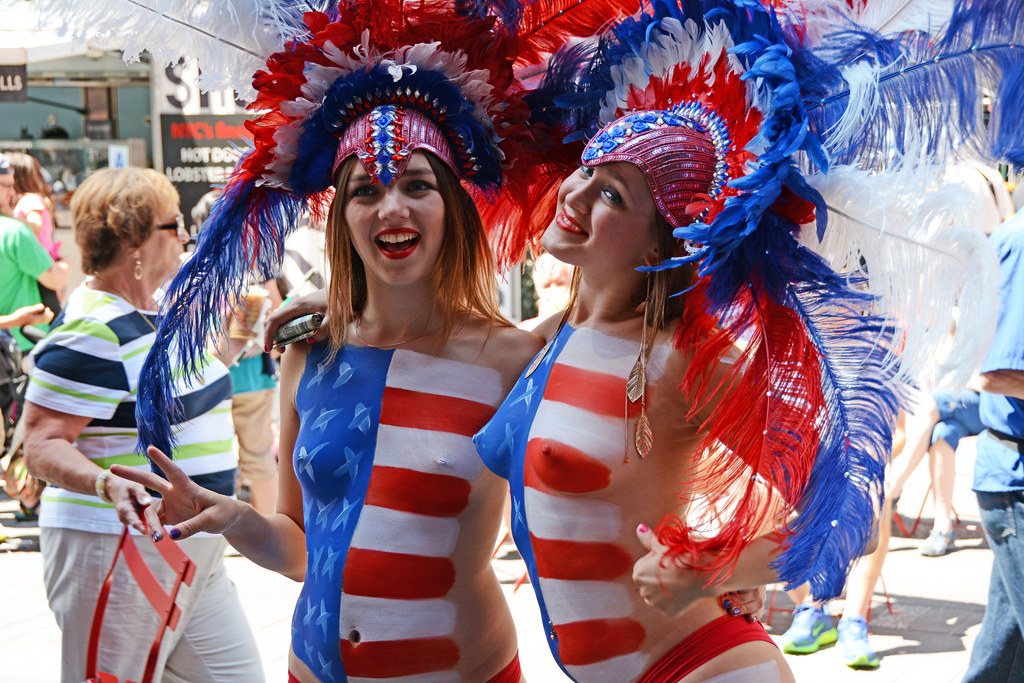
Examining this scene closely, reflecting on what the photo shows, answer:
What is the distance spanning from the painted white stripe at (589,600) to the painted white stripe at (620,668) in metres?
0.08

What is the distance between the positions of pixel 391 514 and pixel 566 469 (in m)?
0.43

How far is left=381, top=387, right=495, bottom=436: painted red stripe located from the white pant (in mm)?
1073

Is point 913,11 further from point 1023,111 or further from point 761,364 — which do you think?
point 761,364

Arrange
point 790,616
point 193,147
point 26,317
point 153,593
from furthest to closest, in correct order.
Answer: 1. point 193,147
2. point 26,317
3. point 790,616
4. point 153,593

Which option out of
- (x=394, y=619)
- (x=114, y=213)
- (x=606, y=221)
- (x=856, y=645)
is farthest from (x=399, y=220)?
(x=856, y=645)

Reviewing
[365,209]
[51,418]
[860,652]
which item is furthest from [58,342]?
[860,652]

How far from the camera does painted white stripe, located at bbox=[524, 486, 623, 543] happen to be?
1772 millimetres

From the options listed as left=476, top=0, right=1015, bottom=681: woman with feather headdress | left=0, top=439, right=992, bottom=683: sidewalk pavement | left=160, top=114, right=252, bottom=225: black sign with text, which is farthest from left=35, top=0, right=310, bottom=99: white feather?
left=160, top=114, right=252, bottom=225: black sign with text

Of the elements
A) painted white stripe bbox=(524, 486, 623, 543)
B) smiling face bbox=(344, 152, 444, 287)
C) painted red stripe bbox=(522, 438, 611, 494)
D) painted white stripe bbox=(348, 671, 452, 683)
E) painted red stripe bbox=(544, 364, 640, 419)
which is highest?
smiling face bbox=(344, 152, 444, 287)

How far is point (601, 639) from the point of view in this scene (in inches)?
70.7

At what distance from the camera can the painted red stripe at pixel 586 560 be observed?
1773 mm

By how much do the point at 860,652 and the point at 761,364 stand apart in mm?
3136

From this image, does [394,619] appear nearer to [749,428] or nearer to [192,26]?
[749,428]

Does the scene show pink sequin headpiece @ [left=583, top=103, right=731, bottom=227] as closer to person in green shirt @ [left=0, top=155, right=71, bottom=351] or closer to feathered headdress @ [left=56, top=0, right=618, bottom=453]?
feathered headdress @ [left=56, top=0, right=618, bottom=453]
